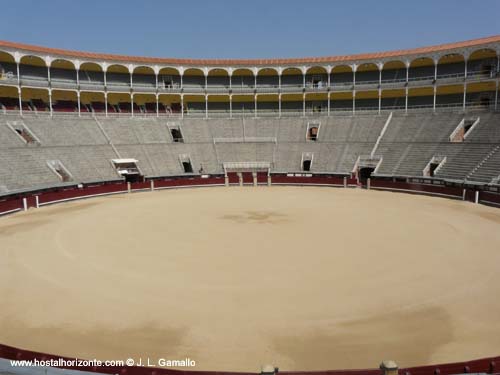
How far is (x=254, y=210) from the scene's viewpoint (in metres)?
23.7

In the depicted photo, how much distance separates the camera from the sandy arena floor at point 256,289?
810 cm

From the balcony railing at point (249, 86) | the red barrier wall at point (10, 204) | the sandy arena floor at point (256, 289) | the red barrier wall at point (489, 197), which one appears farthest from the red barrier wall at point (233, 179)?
the red barrier wall at point (489, 197)

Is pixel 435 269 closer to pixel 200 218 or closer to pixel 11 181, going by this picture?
pixel 200 218

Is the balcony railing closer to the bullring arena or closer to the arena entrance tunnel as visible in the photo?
the bullring arena

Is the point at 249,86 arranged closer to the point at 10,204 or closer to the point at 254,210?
the point at 254,210

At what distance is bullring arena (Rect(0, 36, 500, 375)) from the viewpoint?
28.0 feet

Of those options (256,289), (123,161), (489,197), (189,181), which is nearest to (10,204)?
(123,161)

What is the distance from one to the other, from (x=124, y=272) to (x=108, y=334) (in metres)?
4.10

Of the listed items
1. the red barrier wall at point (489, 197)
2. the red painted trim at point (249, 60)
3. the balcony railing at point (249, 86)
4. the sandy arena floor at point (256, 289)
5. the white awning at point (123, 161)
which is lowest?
the sandy arena floor at point (256, 289)

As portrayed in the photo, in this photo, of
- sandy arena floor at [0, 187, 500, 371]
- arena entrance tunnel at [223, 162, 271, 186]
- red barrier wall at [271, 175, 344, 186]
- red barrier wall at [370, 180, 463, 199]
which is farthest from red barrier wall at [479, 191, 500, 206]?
arena entrance tunnel at [223, 162, 271, 186]

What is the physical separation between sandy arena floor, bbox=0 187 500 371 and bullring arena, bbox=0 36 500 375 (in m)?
0.07

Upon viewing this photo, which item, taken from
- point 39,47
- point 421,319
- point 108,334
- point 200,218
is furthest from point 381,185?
point 39,47

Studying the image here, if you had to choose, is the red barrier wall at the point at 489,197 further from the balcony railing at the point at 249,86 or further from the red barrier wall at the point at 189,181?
the red barrier wall at the point at 189,181

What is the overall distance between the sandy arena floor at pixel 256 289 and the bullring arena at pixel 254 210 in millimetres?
72
